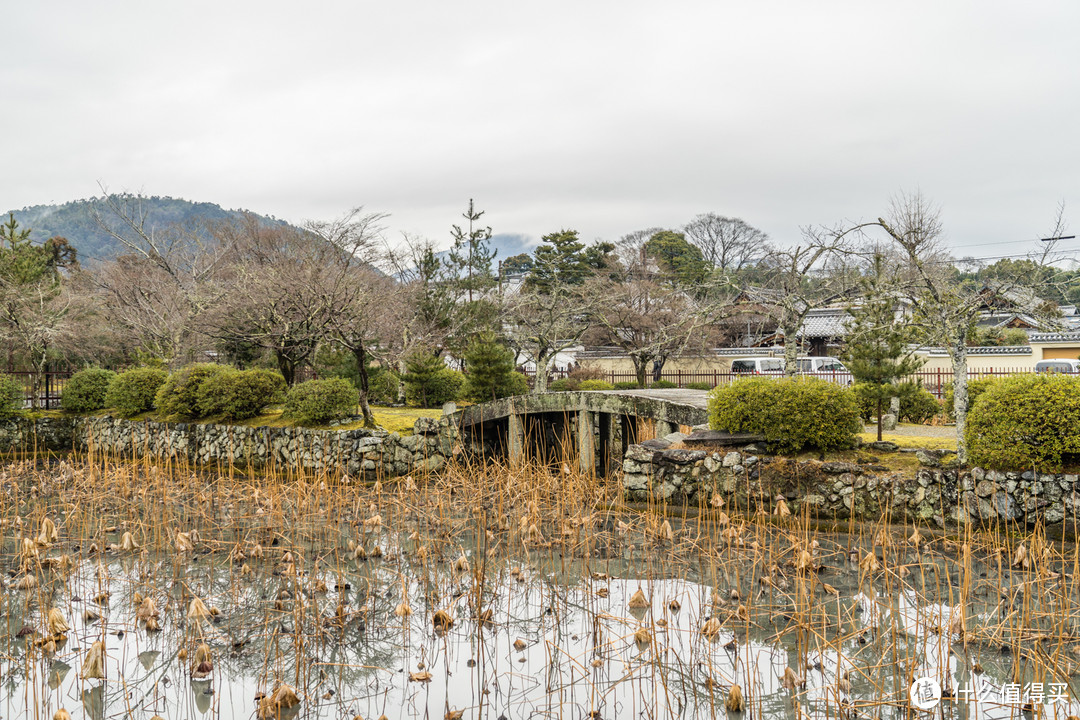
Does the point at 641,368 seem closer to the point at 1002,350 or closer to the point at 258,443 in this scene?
the point at 1002,350

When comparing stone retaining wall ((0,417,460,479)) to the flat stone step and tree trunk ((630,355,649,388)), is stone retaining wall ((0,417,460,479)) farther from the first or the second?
tree trunk ((630,355,649,388))

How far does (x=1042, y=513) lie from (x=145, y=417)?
18475 mm

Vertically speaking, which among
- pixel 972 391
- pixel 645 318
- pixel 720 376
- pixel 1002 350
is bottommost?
pixel 720 376

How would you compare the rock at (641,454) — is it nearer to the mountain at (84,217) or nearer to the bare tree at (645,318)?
the bare tree at (645,318)

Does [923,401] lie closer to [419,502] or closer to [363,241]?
[419,502]

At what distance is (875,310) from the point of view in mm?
13484

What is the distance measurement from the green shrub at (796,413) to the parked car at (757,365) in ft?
58.4

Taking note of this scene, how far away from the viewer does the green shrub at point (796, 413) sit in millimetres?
10984

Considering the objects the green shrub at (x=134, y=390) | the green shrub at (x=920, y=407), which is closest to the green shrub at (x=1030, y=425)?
the green shrub at (x=920, y=407)

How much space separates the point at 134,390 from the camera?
19.3 m

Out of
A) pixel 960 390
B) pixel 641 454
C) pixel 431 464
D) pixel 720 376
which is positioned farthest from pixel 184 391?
pixel 720 376

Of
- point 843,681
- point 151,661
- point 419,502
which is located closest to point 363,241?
point 419,502

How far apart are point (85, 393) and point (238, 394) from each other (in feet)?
19.6

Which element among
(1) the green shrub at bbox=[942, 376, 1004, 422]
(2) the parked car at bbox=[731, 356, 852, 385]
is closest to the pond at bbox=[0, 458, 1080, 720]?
(1) the green shrub at bbox=[942, 376, 1004, 422]
